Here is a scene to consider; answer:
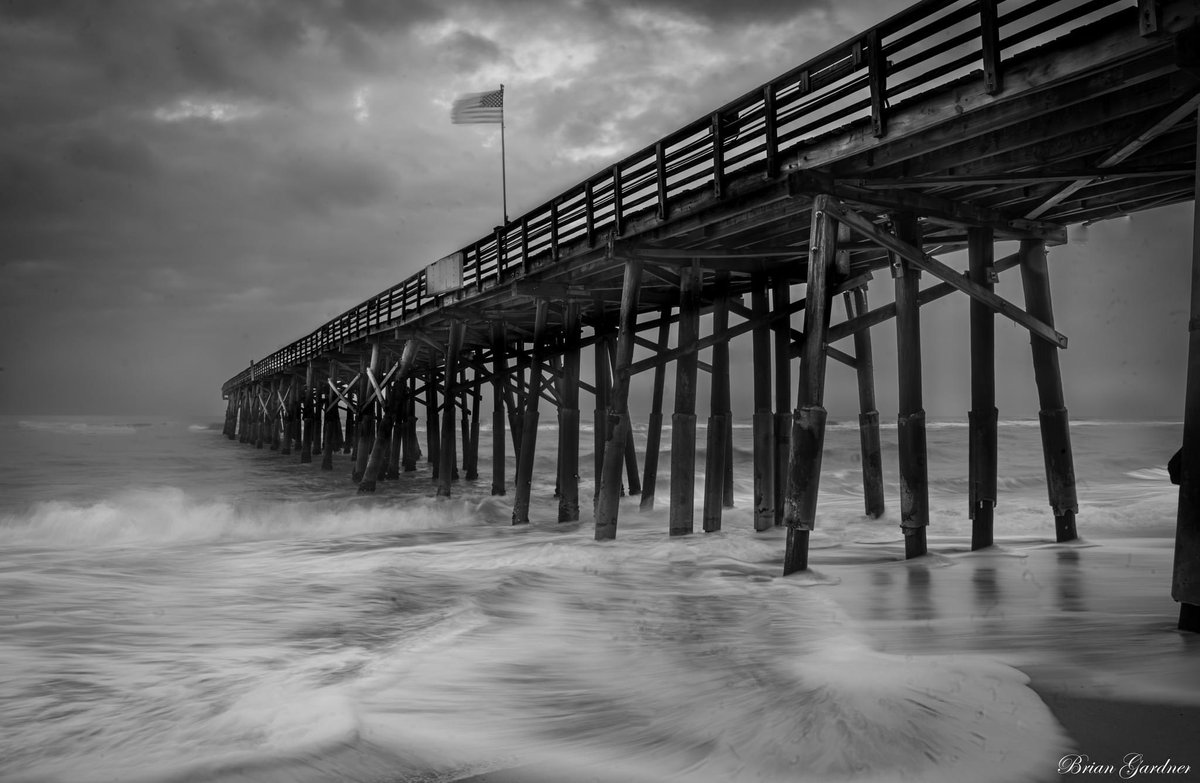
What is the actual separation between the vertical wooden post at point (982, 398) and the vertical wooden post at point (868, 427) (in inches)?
98.6

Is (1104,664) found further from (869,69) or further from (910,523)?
(869,69)

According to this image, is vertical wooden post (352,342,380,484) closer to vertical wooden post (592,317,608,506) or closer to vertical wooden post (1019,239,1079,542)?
vertical wooden post (592,317,608,506)

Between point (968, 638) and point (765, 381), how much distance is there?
18.9 ft

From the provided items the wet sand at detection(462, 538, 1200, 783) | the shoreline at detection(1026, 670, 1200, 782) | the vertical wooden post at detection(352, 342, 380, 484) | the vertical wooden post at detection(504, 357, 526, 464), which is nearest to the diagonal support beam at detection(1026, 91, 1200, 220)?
the wet sand at detection(462, 538, 1200, 783)

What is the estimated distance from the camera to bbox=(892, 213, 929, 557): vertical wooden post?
6.54m

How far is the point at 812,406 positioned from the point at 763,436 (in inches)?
133

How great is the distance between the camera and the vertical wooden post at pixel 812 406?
620cm

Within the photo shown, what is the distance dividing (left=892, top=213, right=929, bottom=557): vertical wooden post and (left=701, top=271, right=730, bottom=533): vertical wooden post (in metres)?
2.99

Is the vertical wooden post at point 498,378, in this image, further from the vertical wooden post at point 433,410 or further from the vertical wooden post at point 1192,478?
the vertical wooden post at point 1192,478

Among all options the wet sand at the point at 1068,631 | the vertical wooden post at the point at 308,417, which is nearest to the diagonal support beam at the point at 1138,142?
the wet sand at the point at 1068,631

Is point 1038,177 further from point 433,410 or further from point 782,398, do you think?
point 433,410

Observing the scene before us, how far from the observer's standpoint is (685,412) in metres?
9.23
